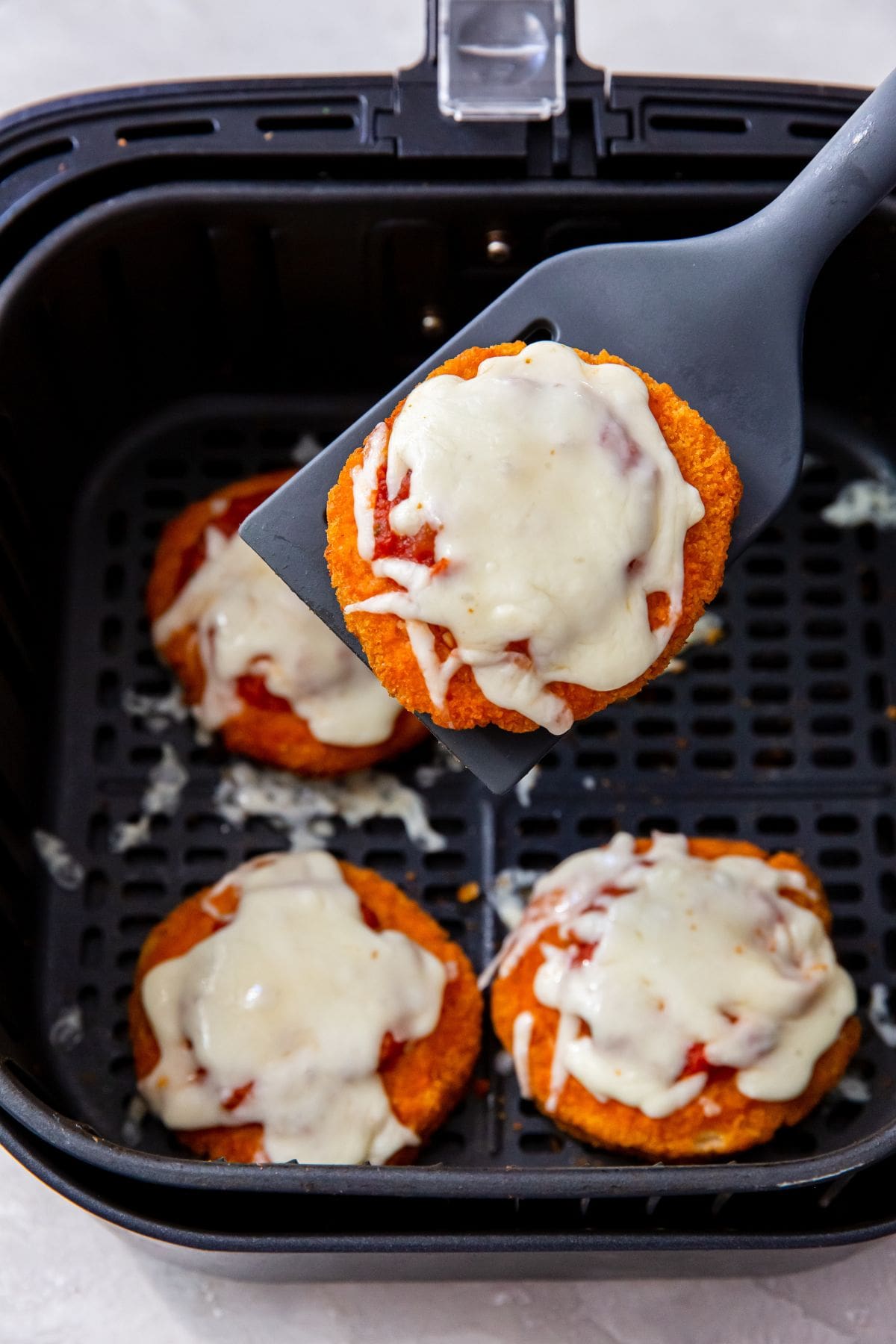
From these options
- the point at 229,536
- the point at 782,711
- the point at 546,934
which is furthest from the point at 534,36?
the point at 546,934

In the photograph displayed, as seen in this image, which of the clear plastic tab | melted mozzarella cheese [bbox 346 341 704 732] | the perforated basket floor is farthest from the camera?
the perforated basket floor

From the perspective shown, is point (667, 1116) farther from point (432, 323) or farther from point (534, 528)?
point (432, 323)

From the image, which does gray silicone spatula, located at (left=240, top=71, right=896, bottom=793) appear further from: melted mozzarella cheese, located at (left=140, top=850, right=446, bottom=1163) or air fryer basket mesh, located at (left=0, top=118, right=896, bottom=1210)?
melted mozzarella cheese, located at (left=140, top=850, right=446, bottom=1163)

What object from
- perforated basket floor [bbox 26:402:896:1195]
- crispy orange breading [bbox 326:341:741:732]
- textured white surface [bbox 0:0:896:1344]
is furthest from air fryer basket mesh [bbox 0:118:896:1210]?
crispy orange breading [bbox 326:341:741:732]

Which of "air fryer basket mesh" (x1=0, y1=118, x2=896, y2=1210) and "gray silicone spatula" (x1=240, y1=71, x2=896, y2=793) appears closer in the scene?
"gray silicone spatula" (x1=240, y1=71, x2=896, y2=793)

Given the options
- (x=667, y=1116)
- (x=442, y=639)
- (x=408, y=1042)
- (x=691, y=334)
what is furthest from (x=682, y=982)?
(x=691, y=334)

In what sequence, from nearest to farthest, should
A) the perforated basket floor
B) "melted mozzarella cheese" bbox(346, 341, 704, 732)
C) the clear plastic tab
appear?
"melted mozzarella cheese" bbox(346, 341, 704, 732)
the clear plastic tab
the perforated basket floor

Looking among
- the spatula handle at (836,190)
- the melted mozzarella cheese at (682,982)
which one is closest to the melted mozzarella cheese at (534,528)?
the spatula handle at (836,190)
